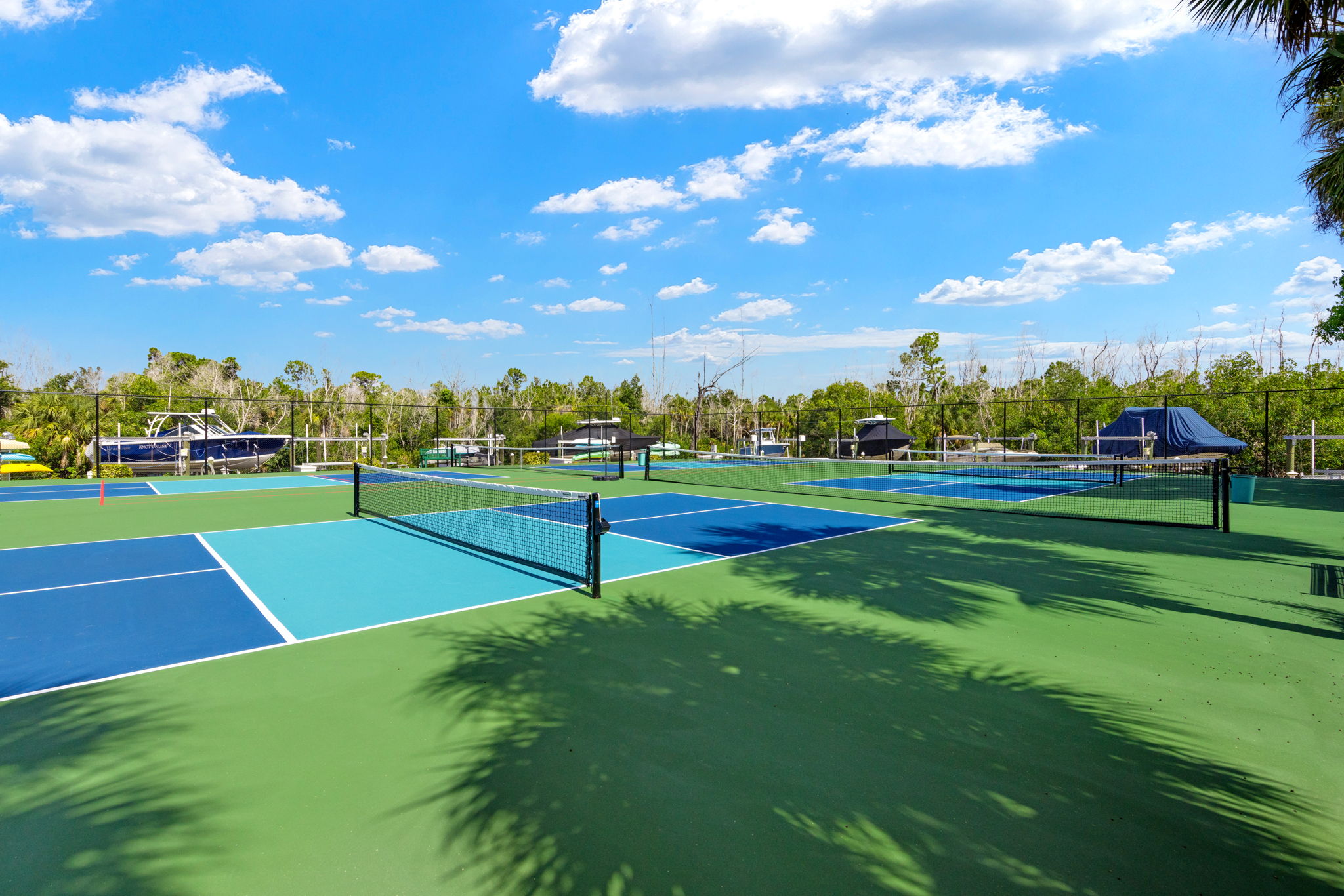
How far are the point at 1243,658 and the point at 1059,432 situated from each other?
2797 cm

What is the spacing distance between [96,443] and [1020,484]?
3198cm

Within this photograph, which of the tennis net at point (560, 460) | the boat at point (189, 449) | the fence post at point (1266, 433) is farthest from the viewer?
the tennis net at point (560, 460)

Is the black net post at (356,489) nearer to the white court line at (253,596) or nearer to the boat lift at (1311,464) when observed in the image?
the white court line at (253,596)

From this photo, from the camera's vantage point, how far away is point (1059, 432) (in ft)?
96.7

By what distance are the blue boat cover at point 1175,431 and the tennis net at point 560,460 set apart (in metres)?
19.6

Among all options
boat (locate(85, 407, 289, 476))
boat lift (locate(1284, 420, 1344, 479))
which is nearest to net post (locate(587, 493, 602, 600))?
boat lift (locate(1284, 420, 1344, 479))

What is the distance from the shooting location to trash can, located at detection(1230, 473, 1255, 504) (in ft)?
49.2

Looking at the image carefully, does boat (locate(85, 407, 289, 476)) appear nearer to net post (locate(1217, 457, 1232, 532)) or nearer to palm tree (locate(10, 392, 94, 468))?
palm tree (locate(10, 392, 94, 468))

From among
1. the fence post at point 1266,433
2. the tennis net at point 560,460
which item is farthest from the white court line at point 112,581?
the fence post at point 1266,433

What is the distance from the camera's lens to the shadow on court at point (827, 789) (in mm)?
2639

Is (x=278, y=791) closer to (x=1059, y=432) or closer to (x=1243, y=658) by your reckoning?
(x=1243, y=658)

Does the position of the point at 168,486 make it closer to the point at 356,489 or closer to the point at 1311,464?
the point at 356,489

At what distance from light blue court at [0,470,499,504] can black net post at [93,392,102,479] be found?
0.94 m

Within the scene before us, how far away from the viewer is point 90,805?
10.2 ft
